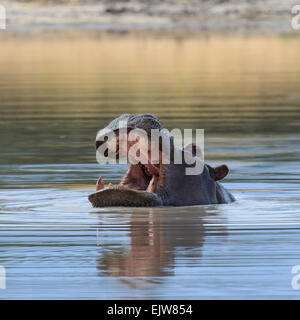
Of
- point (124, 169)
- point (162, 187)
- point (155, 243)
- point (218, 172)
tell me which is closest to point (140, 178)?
point (162, 187)

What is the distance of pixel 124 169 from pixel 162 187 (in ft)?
8.97

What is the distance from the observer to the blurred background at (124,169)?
646 cm

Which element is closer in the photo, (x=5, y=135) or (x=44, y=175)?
(x=44, y=175)

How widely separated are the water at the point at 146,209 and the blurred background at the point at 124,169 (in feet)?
0.05

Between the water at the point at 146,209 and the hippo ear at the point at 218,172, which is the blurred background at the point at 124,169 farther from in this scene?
the hippo ear at the point at 218,172

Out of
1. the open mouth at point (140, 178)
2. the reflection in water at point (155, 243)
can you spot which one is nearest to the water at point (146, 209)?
the reflection in water at point (155, 243)

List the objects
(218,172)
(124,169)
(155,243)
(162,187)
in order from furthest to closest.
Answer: (124,169), (218,172), (162,187), (155,243)

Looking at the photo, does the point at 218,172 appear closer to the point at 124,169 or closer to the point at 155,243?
the point at 155,243

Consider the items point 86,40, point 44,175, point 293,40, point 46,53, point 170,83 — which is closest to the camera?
point 44,175

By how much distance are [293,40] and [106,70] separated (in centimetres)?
1398

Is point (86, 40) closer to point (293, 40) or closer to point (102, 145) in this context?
point (293, 40)

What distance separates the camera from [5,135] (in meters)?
14.4

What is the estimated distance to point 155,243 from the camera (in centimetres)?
742
